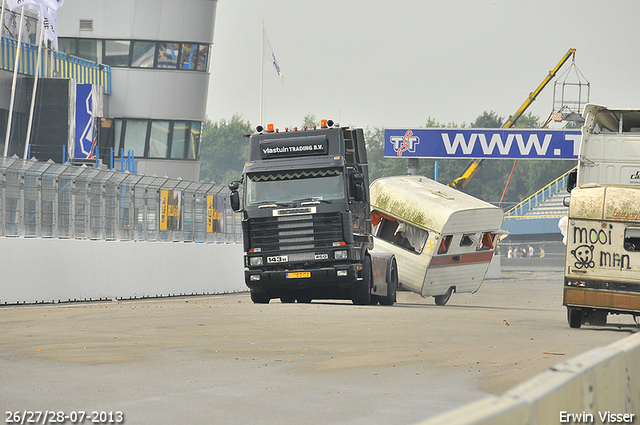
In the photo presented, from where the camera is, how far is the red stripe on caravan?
25.2 m

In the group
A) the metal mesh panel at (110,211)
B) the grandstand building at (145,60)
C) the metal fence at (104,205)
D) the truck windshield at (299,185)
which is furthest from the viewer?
the grandstand building at (145,60)

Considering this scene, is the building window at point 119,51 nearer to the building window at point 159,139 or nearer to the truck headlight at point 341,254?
the building window at point 159,139

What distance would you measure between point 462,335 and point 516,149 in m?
29.7

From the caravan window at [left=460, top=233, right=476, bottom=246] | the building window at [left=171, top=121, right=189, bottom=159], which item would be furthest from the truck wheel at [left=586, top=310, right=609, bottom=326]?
the building window at [left=171, top=121, right=189, bottom=159]

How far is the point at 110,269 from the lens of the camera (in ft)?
78.2

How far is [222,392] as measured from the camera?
8086mm

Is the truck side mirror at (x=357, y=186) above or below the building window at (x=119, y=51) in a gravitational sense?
below

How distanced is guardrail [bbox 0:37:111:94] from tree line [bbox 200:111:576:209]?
43.3 meters

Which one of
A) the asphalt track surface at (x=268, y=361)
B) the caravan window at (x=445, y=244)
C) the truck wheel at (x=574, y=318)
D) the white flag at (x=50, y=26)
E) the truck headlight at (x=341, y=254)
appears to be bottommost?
the asphalt track surface at (x=268, y=361)

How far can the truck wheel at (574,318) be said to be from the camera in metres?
15.6

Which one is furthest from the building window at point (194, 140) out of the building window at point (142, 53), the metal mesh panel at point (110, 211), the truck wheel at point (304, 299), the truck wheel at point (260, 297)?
the truck wheel at point (260, 297)

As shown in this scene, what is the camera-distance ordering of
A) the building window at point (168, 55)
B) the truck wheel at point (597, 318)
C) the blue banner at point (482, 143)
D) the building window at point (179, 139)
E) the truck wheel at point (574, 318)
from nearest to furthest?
1. the truck wheel at point (574, 318)
2. the truck wheel at point (597, 318)
3. the blue banner at point (482, 143)
4. the building window at point (168, 55)
5. the building window at point (179, 139)

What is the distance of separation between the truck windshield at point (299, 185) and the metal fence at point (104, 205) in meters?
4.88

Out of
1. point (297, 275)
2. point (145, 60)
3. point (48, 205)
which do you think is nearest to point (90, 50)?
point (145, 60)
